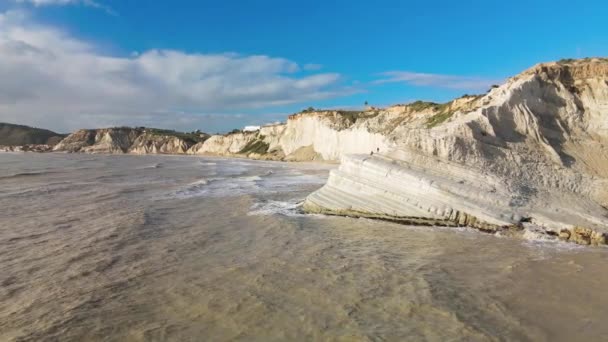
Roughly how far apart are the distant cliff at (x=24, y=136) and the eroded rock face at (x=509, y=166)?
16846 cm

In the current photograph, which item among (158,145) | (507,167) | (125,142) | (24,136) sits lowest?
(158,145)

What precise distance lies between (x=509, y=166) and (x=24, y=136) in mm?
192986

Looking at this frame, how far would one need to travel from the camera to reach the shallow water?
5.48 metres

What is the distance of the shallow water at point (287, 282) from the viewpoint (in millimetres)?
5477

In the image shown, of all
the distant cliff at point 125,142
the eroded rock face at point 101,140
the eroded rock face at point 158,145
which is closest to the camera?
the eroded rock face at point 158,145

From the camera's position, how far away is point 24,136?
164375mm

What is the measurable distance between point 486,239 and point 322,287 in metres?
5.21

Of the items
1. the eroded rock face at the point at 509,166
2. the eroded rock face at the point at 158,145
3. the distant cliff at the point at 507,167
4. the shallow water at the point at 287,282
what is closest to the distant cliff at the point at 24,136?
the eroded rock face at the point at 158,145

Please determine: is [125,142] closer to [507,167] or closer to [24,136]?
[24,136]

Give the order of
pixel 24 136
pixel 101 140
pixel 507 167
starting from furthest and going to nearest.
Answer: pixel 24 136
pixel 101 140
pixel 507 167

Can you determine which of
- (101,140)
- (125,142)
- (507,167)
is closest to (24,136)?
(101,140)

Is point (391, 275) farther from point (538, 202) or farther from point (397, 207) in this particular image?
point (538, 202)

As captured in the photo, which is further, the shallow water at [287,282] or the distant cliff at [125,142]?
the distant cliff at [125,142]

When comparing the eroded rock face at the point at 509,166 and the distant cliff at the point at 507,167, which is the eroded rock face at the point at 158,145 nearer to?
the distant cliff at the point at 507,167
